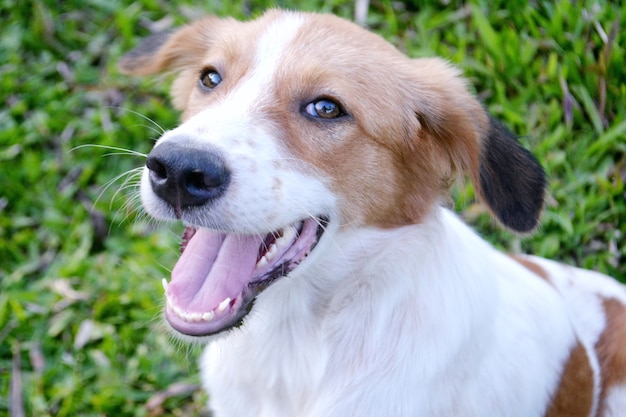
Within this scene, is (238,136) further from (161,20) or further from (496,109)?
(161,20)

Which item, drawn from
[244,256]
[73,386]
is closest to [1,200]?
[73,386]

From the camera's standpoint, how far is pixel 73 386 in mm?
3793

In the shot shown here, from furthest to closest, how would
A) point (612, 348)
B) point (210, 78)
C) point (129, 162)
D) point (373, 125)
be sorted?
1. point (129, 162)
2. point (612, 348)
3. point (210, 78)
4. point (373, 125)

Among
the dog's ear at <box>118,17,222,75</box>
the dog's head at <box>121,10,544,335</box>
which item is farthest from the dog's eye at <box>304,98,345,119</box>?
the dog's ear at <box>118,17,222,75</box>

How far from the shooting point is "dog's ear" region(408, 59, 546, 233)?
2.55m

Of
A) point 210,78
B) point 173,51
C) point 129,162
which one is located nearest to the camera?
point 210,78

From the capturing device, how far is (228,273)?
2.50 m

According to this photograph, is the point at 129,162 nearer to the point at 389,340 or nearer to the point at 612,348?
the point at 389,340

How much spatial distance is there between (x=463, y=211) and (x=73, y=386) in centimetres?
242

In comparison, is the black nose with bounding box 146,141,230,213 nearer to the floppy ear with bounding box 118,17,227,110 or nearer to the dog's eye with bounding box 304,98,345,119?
the dog's eye with bounding box 304,98,345,119

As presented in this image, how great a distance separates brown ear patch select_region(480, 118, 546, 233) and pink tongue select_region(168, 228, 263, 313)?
85cm

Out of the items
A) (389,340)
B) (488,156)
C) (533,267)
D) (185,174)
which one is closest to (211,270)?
(185,174)

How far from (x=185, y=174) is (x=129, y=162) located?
9.08ft

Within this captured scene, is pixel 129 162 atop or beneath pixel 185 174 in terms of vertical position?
beneath
